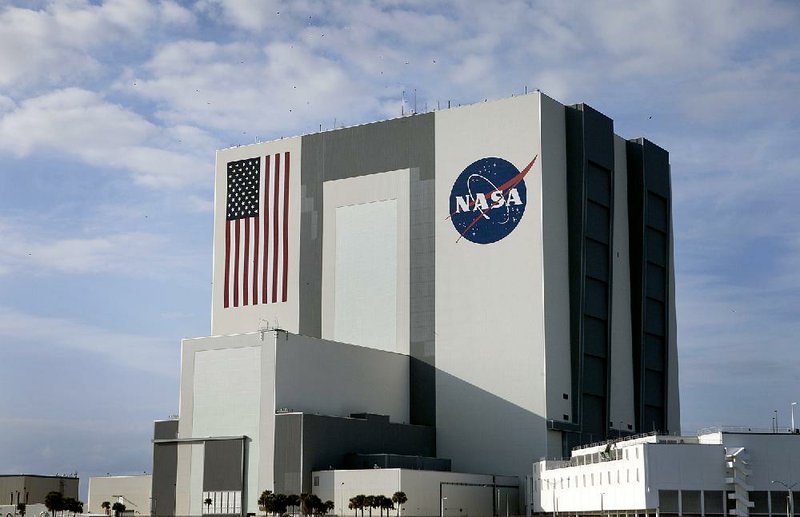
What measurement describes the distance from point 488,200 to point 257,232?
30.2 m

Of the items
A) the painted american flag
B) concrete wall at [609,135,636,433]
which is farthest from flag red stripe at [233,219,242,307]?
concrete wall at [609,135,636,433]

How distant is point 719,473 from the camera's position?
8194 centimetres

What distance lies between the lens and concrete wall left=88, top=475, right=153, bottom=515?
117562 mm

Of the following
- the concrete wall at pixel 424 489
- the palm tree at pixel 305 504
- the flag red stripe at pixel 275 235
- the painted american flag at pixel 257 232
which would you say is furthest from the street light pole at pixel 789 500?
the flag red stripe at pixel 275 235

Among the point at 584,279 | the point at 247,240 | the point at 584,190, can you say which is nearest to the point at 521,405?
the point at 584,279

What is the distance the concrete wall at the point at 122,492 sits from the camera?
11756 cm

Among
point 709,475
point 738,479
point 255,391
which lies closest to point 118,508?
point 255,391

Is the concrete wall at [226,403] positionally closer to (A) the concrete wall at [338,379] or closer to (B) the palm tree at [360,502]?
(A) the concrete wall at [338,379]

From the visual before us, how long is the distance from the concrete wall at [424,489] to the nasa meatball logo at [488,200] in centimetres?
2443

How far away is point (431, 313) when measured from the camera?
387 ft

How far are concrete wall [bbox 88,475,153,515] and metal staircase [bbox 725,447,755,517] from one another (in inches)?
2345

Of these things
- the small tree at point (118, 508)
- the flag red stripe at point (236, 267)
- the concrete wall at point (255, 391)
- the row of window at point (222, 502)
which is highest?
the flag red stripe at point (236, 267)

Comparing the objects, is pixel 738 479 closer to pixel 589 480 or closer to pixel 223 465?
pixel 589 480

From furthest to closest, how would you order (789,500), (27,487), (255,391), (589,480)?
(27,487) → (255,391) → (589,480) → (789,500)
